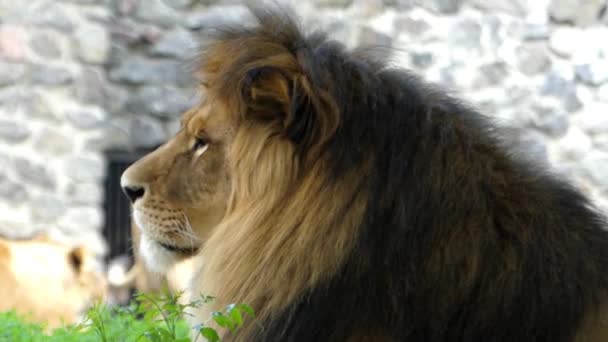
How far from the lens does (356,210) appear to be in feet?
10.2

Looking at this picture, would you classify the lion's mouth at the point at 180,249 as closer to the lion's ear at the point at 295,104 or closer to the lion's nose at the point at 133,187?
the lion's nose at the point at 133,187

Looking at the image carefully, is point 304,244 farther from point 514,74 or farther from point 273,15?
point 514,74

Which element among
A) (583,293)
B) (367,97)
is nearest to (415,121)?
(367,97)

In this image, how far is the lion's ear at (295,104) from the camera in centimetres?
314

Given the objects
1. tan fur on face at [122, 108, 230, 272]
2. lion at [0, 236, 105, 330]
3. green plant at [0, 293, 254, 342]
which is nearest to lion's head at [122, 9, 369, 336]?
tan fur on face at [122, 108, 230, 272]

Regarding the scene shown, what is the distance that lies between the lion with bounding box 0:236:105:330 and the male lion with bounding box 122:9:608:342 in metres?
4.24

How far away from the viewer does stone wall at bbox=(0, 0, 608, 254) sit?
820 cm

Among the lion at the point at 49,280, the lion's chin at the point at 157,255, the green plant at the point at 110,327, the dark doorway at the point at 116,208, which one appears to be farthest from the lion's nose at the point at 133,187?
the dark doorway at the point at 116,208

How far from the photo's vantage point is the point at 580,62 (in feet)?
29.9

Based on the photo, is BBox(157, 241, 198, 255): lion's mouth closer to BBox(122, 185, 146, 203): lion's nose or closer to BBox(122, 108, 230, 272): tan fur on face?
BBox(122, 108, 230, 272): tan fur on face

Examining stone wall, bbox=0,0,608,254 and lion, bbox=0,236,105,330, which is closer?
lion, bbox=0,236,105,330

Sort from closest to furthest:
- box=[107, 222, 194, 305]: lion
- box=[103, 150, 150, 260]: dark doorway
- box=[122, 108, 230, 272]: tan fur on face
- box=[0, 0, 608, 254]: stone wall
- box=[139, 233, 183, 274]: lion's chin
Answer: box=[122, 108, 230, 272]: tan fur on face → box=[139, 233, 183, 274]: lion's chin → box=[107, 222, 194, 305]: lion → box=[0, 0, 608, 254]: stone wall → box=[103, 150, 150, 260]: dark doorway

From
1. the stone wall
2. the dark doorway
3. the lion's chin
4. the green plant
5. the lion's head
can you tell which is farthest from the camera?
the dark doorway

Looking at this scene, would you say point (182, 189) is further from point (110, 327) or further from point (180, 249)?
point (110, 327)
